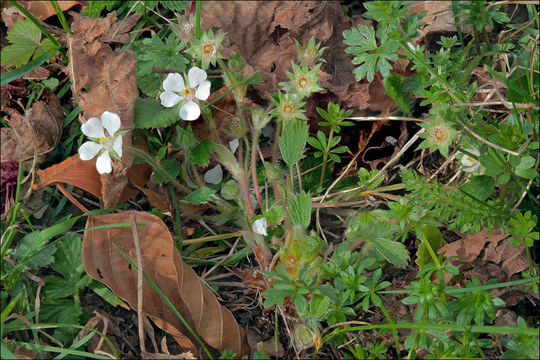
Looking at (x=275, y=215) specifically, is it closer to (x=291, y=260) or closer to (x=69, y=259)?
(x=291, y=260)

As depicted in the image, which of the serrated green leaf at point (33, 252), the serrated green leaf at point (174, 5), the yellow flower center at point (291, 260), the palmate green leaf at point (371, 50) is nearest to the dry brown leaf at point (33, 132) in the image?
the serrated green leaf at point (33, 252)

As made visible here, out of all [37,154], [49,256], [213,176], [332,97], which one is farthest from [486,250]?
[37,154]

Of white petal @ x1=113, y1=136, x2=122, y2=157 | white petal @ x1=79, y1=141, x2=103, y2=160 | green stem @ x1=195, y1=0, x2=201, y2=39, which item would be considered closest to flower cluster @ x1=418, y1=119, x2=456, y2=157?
green stem @ x1=195, y1=0, x2=201, y2=39

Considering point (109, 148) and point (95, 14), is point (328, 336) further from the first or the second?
point (95, 14)

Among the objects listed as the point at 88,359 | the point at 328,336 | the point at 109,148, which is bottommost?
the point at 88,359

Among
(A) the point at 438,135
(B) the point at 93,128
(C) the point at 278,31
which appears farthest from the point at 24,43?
(A) the point at 438,135

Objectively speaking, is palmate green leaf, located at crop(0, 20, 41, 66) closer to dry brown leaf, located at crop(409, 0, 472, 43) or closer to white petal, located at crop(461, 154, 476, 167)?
dry brown leaf, located at crop(409, 0, 472, 43)
